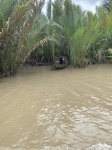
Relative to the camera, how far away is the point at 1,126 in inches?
159

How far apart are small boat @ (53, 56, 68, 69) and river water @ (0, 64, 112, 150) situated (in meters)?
3.52

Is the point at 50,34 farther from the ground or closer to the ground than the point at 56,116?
farther from the ground

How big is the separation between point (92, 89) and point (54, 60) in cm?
522


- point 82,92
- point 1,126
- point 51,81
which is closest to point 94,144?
Answer: point 1,126

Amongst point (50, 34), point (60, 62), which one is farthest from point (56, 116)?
point (50, 34)

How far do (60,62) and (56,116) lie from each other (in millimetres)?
7168

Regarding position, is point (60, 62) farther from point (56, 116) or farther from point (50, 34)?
point (56, 116)

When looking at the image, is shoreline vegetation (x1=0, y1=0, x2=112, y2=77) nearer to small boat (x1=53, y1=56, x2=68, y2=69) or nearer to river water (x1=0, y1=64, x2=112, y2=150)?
small boat (x1=53, y1=56, x2=68, y2=69)

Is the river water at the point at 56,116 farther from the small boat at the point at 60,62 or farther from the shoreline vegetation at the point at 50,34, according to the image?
the small boat at the point at 60,62

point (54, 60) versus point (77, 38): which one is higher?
point (77, 38)

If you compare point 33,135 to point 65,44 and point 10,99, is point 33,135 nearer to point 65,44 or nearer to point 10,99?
point 10,99

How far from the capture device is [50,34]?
11.2 metres

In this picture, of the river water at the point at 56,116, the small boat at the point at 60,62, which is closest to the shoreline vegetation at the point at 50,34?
the small boat at the point at 60,62

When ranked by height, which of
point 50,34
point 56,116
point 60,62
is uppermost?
point 50,34
